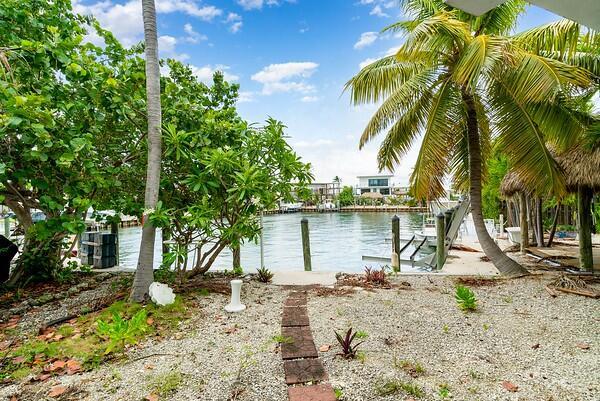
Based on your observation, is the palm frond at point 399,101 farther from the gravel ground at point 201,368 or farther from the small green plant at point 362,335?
the gravel ground at point 201,368

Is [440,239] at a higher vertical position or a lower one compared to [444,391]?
higher

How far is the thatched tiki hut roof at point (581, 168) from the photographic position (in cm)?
597

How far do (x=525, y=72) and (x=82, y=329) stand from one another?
6594 millimetres

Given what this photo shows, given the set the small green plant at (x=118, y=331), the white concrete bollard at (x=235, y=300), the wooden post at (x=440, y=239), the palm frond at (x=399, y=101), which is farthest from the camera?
the wooden post at (x=440, y=239)

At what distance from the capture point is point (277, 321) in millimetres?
3656

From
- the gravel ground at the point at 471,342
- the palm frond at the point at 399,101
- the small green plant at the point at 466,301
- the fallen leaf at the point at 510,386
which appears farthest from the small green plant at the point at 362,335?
the palm frond at the point at 399,101

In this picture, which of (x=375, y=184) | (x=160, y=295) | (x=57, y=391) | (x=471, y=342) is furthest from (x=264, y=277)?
(x=375, y=184)

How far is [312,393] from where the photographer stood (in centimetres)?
222

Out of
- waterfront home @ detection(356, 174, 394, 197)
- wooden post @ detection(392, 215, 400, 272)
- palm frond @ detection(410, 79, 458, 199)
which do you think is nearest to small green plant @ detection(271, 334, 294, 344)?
palm frond @ detection(410, 79, 458, 199)

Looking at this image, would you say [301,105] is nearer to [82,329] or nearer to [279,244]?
[279,244]

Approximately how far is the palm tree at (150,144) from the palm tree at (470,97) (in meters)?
3.67

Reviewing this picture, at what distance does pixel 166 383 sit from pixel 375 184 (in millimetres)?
67668

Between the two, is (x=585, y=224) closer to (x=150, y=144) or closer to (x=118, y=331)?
(x=150, y=144)

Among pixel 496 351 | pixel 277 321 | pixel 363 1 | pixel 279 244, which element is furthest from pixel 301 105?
pixel 496 351
